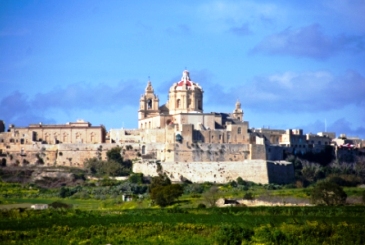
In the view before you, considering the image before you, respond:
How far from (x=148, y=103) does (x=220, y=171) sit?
12.3 metres

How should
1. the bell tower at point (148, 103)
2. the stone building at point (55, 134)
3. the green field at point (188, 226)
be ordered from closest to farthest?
the green field at point (188, 226)
the stone building at point (55, 134)
the bell tower at point (148, 103)

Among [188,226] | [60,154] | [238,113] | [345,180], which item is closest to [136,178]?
[60,154]

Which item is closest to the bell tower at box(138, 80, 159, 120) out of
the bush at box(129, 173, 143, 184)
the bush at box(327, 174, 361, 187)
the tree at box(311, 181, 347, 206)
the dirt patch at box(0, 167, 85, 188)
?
the dirt patch at box(0, 167, 85, 188)

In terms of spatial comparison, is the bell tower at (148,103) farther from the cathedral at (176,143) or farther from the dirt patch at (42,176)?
the dirt patch at (42,176)

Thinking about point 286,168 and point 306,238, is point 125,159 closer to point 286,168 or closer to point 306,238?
point 286,168

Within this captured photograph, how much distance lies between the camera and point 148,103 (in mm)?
73312

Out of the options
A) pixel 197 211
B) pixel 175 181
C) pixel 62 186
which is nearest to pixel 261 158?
pixel 175 181

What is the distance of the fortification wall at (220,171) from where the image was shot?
62250 mm

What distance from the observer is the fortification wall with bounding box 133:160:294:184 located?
6225 centimetres

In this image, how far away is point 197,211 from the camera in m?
41.2

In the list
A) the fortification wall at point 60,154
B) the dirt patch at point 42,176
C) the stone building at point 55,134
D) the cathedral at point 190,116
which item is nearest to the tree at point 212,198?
the dirt patch at point 42,176

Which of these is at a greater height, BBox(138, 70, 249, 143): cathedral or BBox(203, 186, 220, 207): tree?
BBox(138, 70, 249, 143): cathedral

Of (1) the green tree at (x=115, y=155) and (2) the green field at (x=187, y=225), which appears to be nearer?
(2) the green field at (x=187, y=225)

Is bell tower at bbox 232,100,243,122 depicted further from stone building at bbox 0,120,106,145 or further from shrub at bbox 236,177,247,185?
shrub at bbox 236,177,247,185
